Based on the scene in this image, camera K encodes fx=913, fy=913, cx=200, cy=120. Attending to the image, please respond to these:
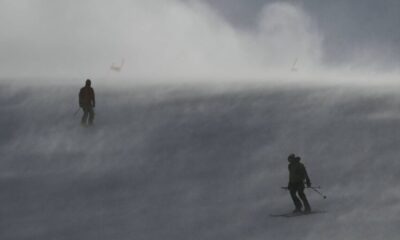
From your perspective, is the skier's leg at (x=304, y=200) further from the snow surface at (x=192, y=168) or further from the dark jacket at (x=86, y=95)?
the dark jacket at (x=86, y=95)

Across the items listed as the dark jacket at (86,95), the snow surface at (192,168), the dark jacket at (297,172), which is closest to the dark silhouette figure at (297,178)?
the dark jacket at (297,172)

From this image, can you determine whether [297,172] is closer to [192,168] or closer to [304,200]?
[304,200]

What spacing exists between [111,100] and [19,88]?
26.8 feet

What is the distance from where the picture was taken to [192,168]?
88.2 feet

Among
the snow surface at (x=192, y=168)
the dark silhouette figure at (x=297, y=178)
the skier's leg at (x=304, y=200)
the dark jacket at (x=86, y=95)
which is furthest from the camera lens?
the dark jacket at (x=86, y=95)

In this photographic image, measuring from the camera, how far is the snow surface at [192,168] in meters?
20.7

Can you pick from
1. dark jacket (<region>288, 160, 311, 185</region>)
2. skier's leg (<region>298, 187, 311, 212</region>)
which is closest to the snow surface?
skier's leg (<region>298, 187, 311, 212</region>)

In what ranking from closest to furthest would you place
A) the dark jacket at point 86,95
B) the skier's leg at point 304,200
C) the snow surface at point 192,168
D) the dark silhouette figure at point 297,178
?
the snow surface at point 192,168 → the dark silhouette figure at point 297,178 → the skier's leg at point 304,200 → the dark jacket at point 86,95

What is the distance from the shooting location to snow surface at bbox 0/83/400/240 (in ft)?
68.0

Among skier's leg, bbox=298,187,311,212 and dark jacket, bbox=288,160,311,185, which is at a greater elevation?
dark jacket, bbox=288,160,311,185

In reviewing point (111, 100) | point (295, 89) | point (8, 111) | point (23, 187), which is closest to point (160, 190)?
point (23, 187)

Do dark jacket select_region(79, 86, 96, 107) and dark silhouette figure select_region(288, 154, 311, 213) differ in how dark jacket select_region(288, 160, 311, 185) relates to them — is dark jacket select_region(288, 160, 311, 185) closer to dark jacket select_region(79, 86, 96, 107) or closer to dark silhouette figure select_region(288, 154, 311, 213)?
dark silhouette figure select_region(288, 154, 311, 213)

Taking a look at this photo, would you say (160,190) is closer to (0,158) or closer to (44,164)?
(44,164)

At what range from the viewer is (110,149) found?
29016 mm
